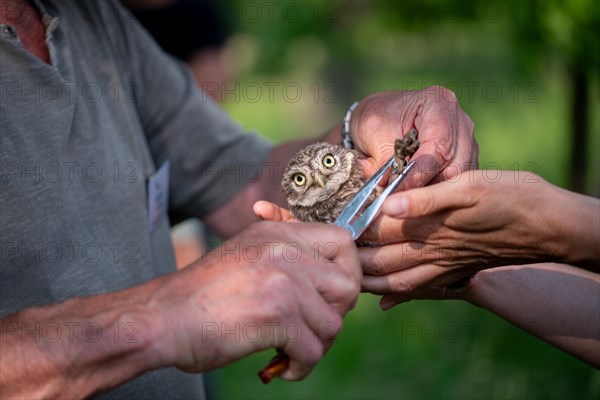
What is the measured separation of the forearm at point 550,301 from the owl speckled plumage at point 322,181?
58 cm

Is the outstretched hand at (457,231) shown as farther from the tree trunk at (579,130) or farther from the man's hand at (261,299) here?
the tree trunk at (579,130)

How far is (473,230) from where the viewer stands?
2006mm

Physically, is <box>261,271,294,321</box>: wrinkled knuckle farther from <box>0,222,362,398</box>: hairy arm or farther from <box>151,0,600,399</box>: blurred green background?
<box>151,0,600,399</box>: blurred green background

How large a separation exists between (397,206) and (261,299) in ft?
1.51

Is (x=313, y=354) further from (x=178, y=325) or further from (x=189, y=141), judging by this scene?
(x=189, y=141)

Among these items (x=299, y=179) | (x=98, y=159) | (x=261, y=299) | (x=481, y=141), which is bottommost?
(x=481, y=141)

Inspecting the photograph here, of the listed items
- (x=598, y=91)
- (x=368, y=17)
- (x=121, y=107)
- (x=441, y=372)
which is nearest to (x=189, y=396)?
(x=121, y=107)

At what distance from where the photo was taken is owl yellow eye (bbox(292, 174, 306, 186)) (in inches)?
105

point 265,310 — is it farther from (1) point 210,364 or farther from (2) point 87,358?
(2) point 87,358

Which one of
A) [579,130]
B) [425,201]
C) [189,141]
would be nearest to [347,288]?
[425,201]

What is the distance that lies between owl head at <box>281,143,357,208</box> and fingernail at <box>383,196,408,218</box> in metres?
0.72

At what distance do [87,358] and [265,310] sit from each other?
0.43 m

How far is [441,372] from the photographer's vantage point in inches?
185

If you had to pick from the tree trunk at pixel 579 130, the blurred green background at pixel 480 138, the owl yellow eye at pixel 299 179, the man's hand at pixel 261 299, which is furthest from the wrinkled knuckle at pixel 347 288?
the tree trunk at pixel 579 130
